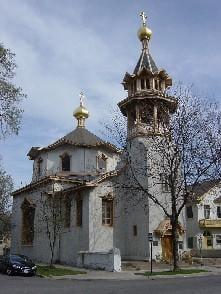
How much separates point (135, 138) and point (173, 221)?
10.1 meters

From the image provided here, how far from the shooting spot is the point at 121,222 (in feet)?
120

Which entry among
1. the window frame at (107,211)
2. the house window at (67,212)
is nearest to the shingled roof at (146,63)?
the window frame at (107,211)

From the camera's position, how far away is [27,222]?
42.6m

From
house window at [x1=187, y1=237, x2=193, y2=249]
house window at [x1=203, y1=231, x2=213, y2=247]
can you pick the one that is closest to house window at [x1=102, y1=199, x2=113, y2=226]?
house window at [x1=187, y1=237, x2=193, y2=249]

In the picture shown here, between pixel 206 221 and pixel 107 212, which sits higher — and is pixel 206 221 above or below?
below

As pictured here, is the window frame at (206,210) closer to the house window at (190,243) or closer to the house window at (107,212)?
the house window at (190,243)

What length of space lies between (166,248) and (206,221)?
55.0 ft

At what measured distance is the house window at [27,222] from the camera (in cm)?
4194

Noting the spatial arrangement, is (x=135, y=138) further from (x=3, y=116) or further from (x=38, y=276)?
(x=3, y=116)

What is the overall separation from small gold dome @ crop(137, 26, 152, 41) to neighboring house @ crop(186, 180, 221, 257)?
1774 centimetres

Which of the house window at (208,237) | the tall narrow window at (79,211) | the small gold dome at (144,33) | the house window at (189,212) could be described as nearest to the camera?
the tall narrow window at (79,211)

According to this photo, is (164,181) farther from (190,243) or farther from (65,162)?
(190,243)

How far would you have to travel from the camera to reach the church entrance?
34.2 metres

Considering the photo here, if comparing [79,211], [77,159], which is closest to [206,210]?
[77,159]
